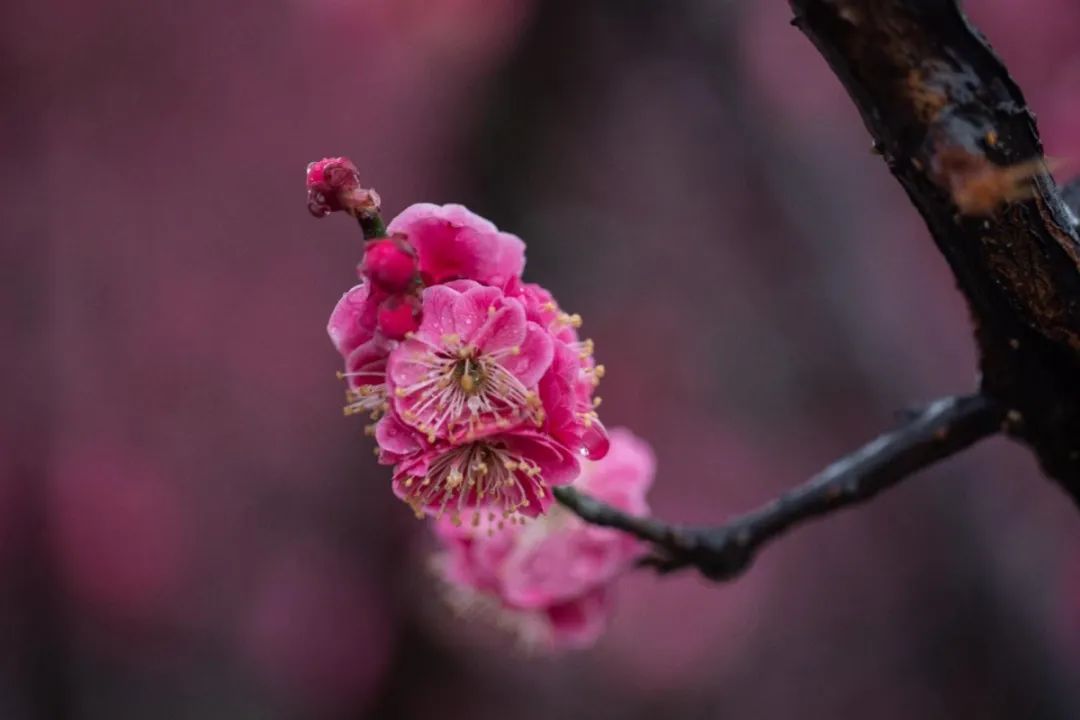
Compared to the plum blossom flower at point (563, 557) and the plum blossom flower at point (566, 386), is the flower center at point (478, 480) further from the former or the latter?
the plum blossom flower at point (563, 557)

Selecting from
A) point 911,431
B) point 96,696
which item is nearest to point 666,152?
point 96,696

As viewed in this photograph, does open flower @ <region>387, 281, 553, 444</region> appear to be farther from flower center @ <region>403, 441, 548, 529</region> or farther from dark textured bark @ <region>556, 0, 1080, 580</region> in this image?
dark textured bark @ <region>556, 0, 1080, 580</region>

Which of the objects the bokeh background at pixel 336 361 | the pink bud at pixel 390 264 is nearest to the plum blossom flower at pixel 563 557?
the pink bud at pixel 390 264

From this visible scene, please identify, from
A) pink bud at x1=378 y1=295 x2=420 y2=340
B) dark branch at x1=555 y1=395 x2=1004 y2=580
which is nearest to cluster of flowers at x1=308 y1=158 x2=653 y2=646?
pink bud at x1=378 y1=295 x2=420 y2=340

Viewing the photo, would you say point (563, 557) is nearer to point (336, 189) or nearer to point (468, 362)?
point (468, 362)

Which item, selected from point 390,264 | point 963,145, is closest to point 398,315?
point 390,264

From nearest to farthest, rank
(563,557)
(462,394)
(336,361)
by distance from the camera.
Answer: (462,394) < (563,557) < (336,361)
